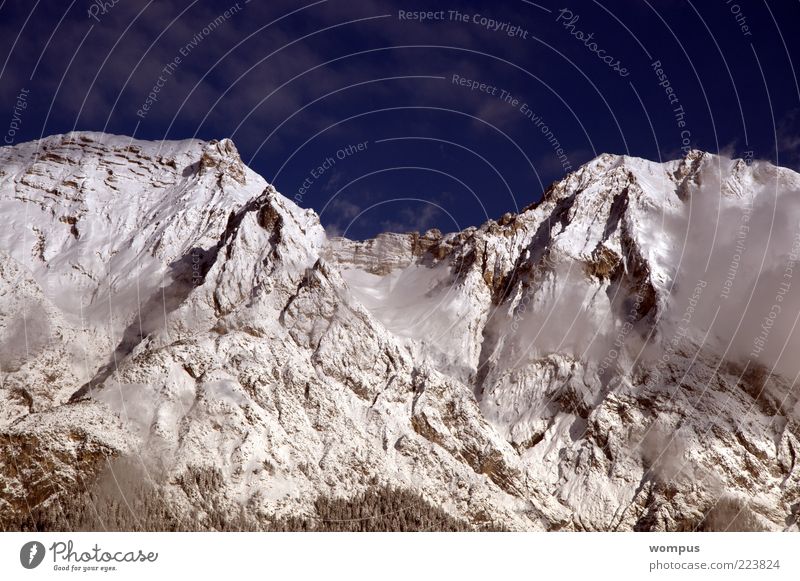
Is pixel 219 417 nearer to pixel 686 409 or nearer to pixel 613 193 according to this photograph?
pixel 686 409

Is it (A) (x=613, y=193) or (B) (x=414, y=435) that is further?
(A) (x=613, y=193)

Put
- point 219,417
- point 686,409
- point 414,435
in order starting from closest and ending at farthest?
1. point 219,417
2. point 414,435
3. point 686,409
